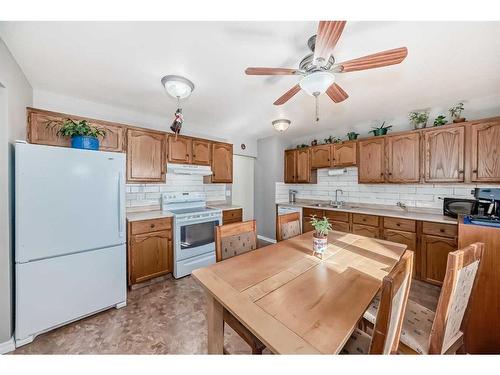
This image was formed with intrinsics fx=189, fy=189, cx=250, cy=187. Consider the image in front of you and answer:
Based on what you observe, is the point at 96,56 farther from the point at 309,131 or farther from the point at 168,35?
A: the point at 309,131

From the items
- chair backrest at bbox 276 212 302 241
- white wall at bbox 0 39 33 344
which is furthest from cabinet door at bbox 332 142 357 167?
white wall at bbox 0 39 33 344

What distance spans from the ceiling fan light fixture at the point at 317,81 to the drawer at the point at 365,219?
7.51 feet

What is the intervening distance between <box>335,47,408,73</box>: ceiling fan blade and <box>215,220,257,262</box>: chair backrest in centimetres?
136

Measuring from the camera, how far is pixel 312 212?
11.6ft

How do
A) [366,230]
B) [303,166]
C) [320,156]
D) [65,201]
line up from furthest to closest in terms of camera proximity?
[303,166]
[320,156]
[366,230]
[65,201]

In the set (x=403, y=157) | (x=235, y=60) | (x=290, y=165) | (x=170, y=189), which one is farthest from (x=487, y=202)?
(x=170, y=189)

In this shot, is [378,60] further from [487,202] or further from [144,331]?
[144,331]

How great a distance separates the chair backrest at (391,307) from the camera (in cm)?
62

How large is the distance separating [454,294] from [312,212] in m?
2.68

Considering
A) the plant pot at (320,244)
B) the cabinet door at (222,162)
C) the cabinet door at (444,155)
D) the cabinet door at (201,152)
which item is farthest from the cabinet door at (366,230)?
the cabinet door at (201,152)

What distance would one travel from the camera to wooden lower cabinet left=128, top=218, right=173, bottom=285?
7.45 feet

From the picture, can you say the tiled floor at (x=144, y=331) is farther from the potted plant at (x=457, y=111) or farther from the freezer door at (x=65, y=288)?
the potted plant at (x=457, y=111)

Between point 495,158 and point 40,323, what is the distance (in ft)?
15.5
